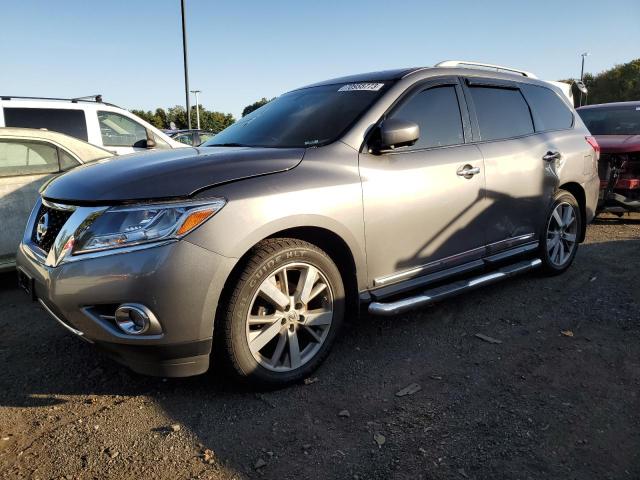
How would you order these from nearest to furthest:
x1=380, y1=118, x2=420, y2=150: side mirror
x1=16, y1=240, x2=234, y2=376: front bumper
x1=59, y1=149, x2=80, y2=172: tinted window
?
x1=16, y1=240, x2=234, y2=376: front bumper, x1=380, y1=118, x2=420, y2=150: side mirror, x1=59, y1=149, x2=80, y2=172: tinted window

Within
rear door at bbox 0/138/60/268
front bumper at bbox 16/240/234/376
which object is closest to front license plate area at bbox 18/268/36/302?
front bumper at bbox 16/240/234/376

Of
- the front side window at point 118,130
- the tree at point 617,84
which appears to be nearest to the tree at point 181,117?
the tree at point 617,84

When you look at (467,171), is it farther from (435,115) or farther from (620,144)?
(620,144)

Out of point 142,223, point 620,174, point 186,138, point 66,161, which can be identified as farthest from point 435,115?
point 186,138

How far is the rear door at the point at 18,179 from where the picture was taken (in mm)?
4434

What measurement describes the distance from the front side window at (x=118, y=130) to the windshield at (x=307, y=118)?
13.2 ft

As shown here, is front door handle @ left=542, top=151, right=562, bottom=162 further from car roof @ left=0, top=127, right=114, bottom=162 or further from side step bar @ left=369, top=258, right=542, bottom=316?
car roof @ left=0, top=127, right=114, bottom=162

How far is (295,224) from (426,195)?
1.03 metres

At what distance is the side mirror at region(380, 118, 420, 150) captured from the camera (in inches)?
114

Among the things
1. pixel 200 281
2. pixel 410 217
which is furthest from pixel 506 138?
pixel 200 281

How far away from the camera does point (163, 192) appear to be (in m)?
2.34

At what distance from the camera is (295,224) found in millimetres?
2621

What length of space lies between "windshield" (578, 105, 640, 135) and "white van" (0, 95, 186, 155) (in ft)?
21.1

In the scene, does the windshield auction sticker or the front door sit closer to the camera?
the front door
